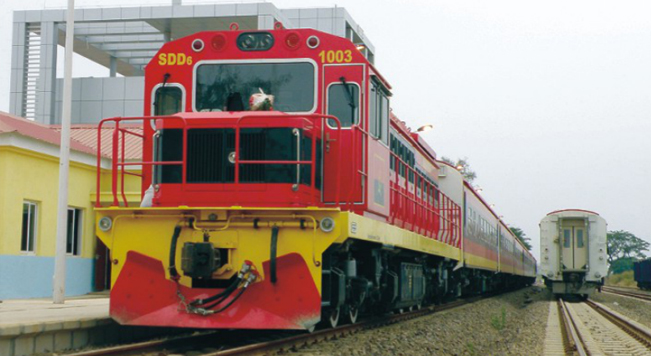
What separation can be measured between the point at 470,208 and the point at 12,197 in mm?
12186

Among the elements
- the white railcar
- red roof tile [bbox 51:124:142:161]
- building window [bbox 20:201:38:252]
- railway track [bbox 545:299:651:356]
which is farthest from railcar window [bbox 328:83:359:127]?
the white railcar

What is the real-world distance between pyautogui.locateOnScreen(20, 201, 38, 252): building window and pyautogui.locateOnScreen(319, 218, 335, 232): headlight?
1216 centimetres

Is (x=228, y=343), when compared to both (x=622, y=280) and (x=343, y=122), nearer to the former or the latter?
(x=343, y=122)

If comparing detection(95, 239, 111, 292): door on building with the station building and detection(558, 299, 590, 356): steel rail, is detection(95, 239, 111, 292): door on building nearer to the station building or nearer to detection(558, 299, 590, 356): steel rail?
the station building

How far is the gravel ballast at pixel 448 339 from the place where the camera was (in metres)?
9.67

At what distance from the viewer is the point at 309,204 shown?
9.41m

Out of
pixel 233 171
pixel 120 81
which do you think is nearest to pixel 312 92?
pixel 233 171

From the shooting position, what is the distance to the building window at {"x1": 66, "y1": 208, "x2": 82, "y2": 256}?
69.7ft

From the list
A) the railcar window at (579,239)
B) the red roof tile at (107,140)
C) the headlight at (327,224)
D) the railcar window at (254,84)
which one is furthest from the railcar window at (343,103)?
the railcar window at (579,239)

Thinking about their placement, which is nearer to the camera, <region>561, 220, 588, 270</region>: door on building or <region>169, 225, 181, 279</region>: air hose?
<region>169, 225, 181, 279</region>: air hose

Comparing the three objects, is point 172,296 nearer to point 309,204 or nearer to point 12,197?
point 309,204

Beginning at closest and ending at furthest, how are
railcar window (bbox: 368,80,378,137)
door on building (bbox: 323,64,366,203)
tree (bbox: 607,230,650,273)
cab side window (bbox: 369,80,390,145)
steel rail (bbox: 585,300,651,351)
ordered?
door on building (bbox: 323,64,366,203) < railcar window (bbox: 368,80,378,137) < cab side window (bbox: 369,80,390,145) < steel rail (bbox: 585,300,651,351) < tree (bbox: 607,230,650,273)

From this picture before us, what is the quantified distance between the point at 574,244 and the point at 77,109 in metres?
22.5

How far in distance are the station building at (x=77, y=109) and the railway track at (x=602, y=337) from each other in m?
5.37
